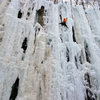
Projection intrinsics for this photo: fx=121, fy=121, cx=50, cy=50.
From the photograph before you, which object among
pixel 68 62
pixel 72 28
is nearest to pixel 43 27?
pixel 72 28

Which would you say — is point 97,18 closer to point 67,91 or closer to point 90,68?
point 90,68

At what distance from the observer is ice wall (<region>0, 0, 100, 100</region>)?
1.37 m

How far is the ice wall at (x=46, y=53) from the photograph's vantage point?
1369mm

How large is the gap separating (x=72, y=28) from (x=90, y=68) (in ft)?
2.77

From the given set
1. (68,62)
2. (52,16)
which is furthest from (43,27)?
(68,62)

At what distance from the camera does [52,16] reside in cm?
230

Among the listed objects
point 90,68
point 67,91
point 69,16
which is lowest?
point 67,91

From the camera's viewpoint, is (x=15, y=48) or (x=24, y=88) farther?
(x=15, y=48)

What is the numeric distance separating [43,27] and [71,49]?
0.62 meters

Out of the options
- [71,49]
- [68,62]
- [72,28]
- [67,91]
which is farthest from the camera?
[72,28]

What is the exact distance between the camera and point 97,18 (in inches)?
97.5

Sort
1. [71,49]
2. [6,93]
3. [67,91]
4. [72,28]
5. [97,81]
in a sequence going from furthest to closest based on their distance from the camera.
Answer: [72,28] → [71,49] → [97,81] → [67,91] → [6,93]

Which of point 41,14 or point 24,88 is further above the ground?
point 41,14

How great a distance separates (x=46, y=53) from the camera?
1691 millimetres
